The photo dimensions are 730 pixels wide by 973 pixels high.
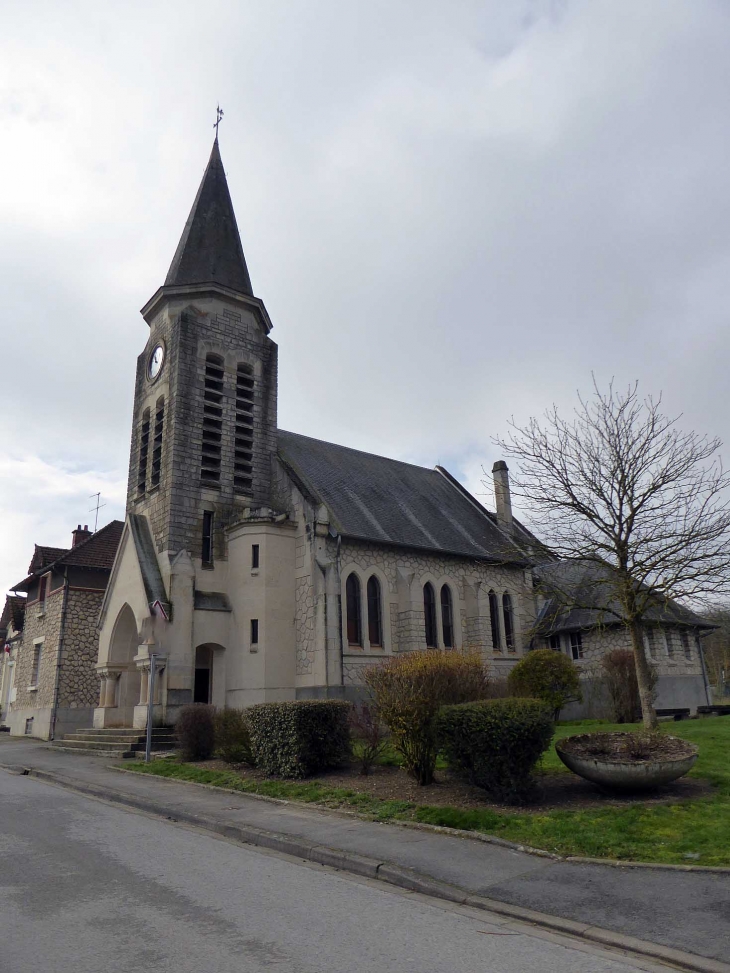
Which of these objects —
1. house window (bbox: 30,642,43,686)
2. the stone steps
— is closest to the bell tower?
the stone steps

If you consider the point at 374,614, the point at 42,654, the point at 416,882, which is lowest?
the point at 416,882

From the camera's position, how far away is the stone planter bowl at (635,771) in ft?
31.4

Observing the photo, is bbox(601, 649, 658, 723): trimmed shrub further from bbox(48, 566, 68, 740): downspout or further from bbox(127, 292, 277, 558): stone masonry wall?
bbox(48, 566, 68, 740): downspout

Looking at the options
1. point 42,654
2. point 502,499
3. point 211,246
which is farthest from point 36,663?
point 502,499

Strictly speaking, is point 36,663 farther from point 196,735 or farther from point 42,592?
point 196,735

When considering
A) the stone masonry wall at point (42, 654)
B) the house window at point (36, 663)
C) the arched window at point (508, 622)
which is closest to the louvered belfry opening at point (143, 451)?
the stone masonry wall at point (42, 654)

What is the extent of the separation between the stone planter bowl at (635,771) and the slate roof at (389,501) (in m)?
13.4

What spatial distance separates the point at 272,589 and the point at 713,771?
14.4 m

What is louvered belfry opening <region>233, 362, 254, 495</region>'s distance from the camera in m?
25.2

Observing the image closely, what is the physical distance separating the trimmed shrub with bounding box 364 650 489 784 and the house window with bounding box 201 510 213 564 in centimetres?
1170

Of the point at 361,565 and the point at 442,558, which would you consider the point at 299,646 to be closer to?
the point at 361,565

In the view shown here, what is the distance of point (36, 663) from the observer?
3103cm

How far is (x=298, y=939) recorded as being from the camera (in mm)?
5418

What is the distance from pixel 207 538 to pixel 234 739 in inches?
385
